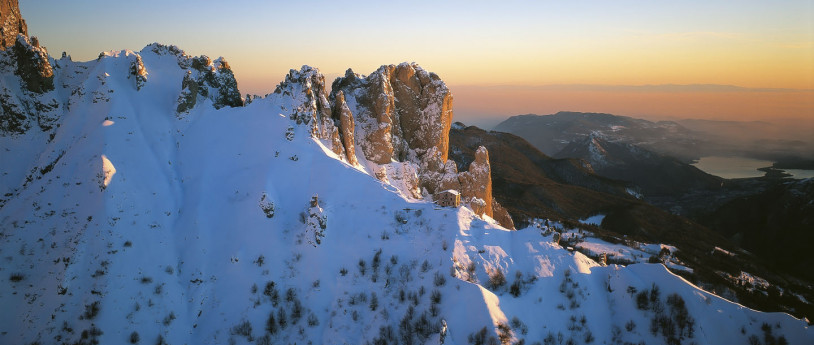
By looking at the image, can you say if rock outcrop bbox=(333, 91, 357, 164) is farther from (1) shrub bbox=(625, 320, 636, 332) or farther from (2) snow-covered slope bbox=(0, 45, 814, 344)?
(1) shrub bbox=(625, 320, 636, 332)

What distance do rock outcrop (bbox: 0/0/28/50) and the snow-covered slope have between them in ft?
7.13

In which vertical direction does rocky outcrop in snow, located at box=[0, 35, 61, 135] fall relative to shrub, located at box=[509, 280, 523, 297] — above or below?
above

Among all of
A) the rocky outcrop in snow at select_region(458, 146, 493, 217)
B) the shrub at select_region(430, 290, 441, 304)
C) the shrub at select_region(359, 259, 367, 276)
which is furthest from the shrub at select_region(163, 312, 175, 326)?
the rocky outcrop in snow at select_region(458, 146, 493, 217)

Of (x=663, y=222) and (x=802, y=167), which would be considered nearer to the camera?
(x=663, y=222)

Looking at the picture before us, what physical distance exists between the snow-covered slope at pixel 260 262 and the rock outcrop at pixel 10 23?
2.17 meters

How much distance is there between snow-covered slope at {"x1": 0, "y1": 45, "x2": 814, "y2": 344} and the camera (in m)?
11.6

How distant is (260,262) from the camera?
47.0 ft

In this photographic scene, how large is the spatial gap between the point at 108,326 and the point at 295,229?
7049mm

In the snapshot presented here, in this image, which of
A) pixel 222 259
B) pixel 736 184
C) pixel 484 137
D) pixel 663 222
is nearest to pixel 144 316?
pixel 222 259

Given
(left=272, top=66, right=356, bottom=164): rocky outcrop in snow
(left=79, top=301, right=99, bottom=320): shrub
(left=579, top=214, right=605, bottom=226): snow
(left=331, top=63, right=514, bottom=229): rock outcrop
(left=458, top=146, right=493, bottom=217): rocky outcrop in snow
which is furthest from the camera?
(left=579, top=214, right=605, bottom=226): snow

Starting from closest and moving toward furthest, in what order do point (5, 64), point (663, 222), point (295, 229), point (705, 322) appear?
point (705, 322) < point (295, 229) < point (5, 64) < point (663, 222)

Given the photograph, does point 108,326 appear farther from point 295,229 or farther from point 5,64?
point 5,64

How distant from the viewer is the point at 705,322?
11.8 m

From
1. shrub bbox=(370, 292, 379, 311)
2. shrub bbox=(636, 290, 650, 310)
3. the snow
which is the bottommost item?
the snow
